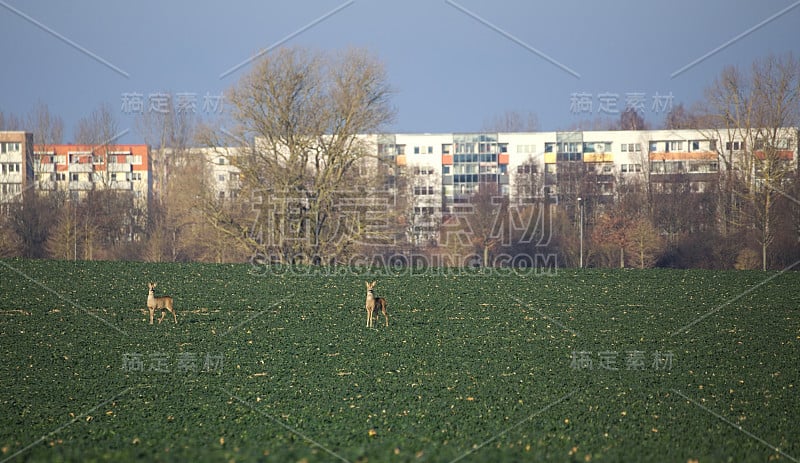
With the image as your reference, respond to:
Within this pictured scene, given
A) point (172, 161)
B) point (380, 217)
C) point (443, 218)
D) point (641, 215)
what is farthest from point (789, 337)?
point (172, 161)

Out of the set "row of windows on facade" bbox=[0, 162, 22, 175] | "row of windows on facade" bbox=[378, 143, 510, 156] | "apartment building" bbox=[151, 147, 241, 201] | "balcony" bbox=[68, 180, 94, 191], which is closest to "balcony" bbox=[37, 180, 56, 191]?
"balcony" bbox=[68, 180, 94, 191]

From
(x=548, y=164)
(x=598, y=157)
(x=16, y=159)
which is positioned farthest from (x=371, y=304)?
(x=598, y=157)

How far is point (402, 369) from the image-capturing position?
17938mm

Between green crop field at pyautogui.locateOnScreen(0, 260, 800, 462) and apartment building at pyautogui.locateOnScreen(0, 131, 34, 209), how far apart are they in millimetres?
52306

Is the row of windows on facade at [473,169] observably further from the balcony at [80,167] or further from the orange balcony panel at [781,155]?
the orange balcony panel at [781,155]

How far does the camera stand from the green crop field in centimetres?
1158

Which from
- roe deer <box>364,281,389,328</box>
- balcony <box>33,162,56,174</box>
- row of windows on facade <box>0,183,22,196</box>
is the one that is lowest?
roe deer <box>364,281,389,328</box>

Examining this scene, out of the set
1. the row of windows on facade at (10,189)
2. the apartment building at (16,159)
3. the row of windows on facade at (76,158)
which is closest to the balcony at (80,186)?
the row of windows on facade at (76,158)

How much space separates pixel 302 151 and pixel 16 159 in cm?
6471

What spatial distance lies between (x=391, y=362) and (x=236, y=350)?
432 cm

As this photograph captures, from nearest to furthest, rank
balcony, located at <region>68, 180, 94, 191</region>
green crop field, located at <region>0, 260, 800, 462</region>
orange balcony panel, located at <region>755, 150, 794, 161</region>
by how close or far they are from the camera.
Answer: green crop field, located at <region>0, 260, 800, 462</region> < orange balcony panel, located at <region>755, 150, 794, 161</region> < balcony, located at <region>68, 180, 94, 191</region>

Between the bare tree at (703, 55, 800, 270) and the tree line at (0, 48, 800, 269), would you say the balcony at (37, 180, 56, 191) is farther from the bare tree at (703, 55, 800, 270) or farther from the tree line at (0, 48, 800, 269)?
the bare tree at (703, 55, 800, 270)

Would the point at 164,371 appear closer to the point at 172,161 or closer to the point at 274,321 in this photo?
the point at 274,321

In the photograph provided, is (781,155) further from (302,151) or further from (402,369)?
(402,369)
